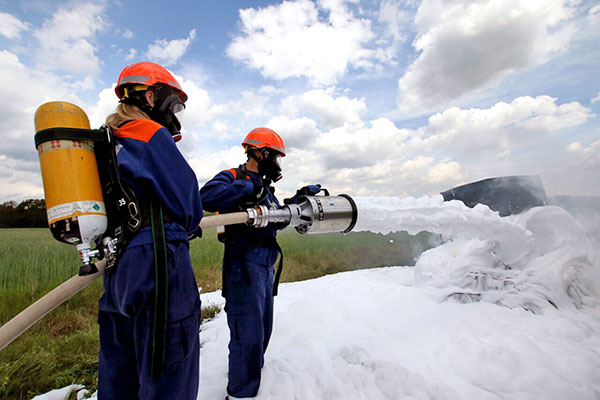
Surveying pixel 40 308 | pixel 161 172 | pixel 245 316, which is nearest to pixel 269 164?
pixel 245 316

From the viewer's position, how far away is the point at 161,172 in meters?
1.70

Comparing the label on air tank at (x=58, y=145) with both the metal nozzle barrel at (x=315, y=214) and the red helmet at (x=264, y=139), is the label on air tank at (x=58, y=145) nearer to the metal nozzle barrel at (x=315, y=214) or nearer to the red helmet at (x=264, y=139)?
the metal nozzle barrel at (x=315, y=214)

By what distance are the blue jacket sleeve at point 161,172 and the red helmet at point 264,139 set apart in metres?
1.94

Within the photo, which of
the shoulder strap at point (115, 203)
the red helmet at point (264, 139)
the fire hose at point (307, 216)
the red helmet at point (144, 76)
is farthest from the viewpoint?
the red helmet at point (264, 139)

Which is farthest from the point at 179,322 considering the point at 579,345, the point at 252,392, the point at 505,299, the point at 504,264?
the point at 504,264

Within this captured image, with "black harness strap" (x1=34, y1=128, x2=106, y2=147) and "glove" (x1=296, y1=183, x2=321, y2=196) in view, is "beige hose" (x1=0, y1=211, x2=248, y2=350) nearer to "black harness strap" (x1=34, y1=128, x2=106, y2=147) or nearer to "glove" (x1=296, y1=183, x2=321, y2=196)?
"black harness strap" (x1=34, y1=128, x2=106, y2=147)

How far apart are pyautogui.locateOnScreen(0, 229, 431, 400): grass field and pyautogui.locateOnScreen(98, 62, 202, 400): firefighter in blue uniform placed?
2.42m

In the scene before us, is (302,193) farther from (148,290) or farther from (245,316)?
(148,290)

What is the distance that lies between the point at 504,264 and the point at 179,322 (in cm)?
711

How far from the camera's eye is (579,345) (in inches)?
153

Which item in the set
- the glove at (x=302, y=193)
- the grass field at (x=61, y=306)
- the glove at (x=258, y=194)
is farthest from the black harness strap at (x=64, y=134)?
the grass field at (x=61, y=306)

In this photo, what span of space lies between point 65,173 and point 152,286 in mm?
778

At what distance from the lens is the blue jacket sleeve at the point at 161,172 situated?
1.66 m

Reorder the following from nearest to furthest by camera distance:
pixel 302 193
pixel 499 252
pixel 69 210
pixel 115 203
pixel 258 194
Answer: pixel 69 210 → pixel 115 203 → pixel 258 194 → pixel 302 193 → pixel 499 252
